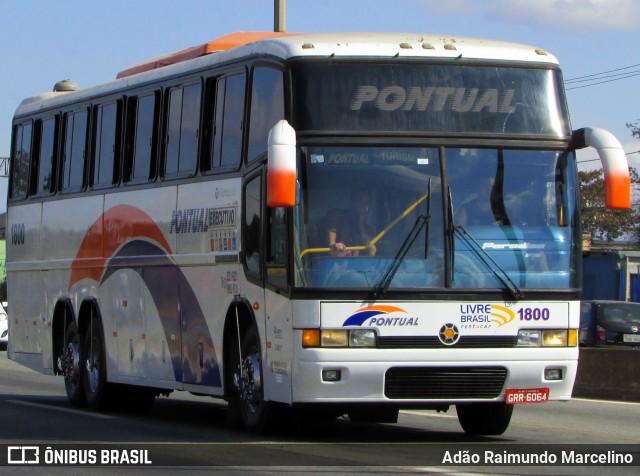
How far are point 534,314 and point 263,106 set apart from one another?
3.09m

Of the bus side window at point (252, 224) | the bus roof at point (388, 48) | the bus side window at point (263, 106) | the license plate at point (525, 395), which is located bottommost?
the license plate at point (525, 395)

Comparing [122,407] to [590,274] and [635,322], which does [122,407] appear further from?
[590,274]

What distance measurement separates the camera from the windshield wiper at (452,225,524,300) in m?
12.5

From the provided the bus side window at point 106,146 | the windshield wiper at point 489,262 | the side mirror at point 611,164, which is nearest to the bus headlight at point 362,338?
the windshield wiper at point 489,262

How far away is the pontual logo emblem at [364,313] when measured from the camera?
12188 millimetres

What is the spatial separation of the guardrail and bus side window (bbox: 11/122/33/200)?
812cm

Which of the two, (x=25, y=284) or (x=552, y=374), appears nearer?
(x=552, y=374)

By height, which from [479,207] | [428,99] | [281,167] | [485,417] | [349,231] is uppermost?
[428,99]

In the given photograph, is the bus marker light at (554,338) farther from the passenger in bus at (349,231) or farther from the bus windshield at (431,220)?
the passenger in bus at (349,231)

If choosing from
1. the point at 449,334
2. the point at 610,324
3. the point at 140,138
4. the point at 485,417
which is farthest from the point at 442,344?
the point at 610,324

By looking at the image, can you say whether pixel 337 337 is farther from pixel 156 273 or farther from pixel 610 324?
pixel 610 324

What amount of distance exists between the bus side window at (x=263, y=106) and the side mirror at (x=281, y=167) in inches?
31.8

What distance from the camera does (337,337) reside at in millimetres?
12195

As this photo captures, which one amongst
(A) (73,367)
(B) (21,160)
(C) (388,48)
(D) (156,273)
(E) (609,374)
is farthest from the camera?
(E) (609,374)
